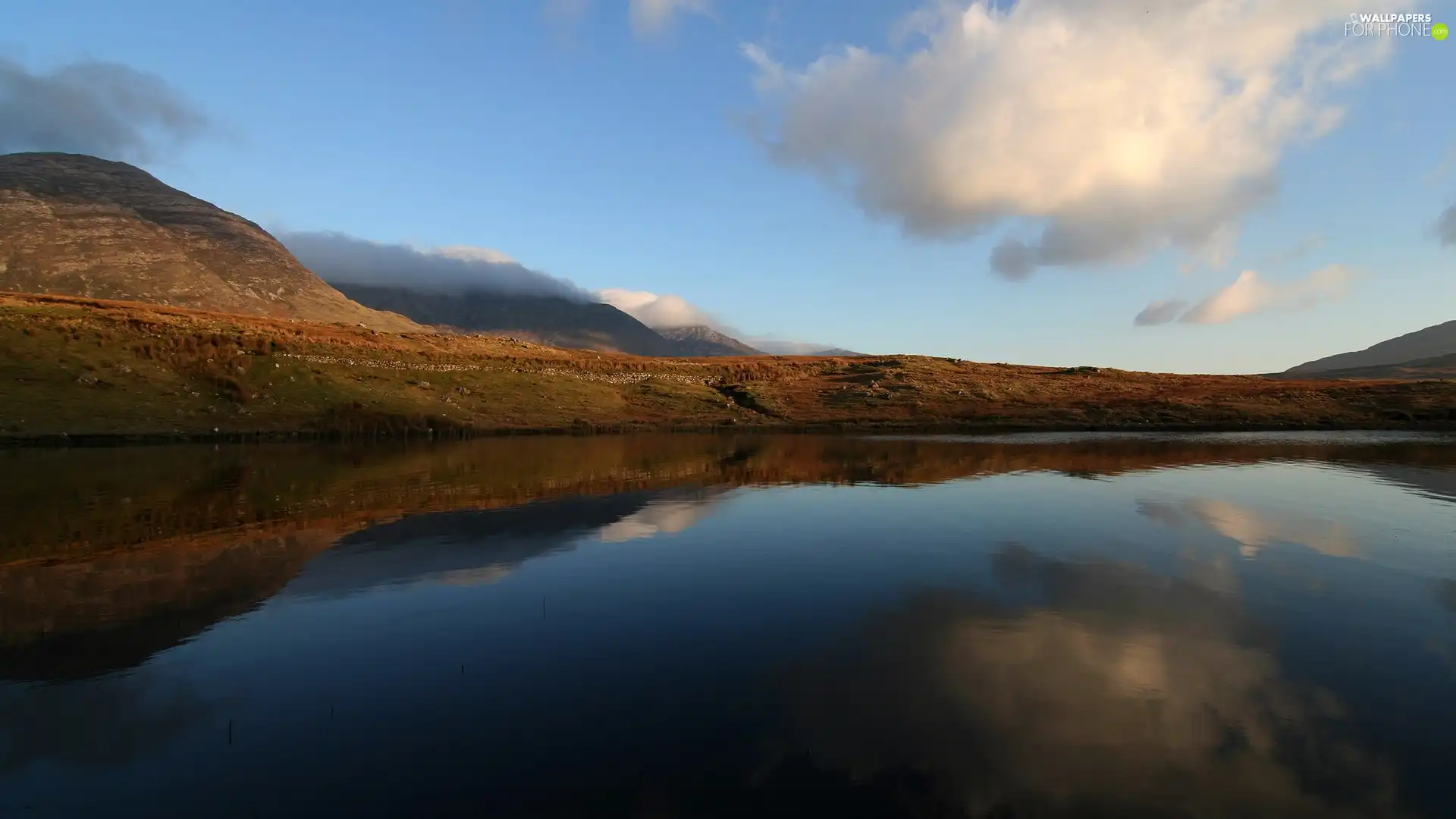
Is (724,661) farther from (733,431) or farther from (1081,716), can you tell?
(733,431)

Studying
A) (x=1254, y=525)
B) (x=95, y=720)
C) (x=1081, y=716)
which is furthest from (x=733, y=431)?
(x=95, y=720)

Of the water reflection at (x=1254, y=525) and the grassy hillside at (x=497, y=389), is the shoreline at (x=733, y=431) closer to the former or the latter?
the grassy hillside at (x=497, y=389)

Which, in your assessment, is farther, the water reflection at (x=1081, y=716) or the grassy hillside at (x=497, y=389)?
the grassy hillside at (x=497, y=389)

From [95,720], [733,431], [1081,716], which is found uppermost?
[1081,716]

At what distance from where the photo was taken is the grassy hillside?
194 feet

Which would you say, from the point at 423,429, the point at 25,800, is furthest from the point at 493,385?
the point at 25,800

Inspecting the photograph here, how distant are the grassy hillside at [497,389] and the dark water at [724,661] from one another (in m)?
39.1

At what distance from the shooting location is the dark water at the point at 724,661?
27.5ft

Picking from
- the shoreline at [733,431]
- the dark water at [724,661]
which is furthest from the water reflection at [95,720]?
the shoreline at [733,431]

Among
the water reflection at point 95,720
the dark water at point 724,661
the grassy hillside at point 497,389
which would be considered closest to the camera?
the dark water at point 724,661

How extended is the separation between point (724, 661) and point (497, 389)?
76.6 meters

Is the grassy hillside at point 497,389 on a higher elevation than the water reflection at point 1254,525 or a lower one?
higher

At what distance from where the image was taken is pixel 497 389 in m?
82.9

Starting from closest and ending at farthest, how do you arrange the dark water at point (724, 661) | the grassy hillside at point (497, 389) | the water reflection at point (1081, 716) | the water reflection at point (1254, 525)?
the water reflection at point (1081, 716), the dark water at point (724, 661), the water reflection at point (1254, 525), the grassy hillside at point (497, 389)
